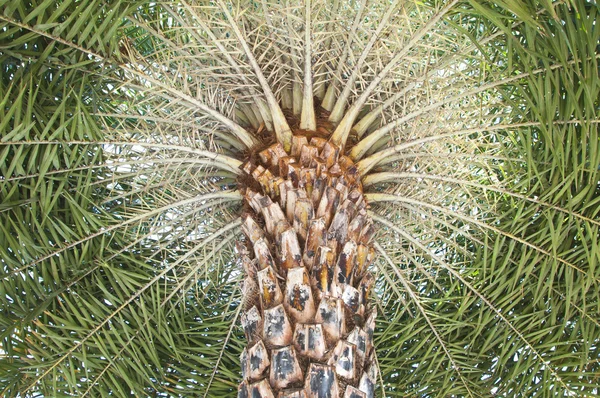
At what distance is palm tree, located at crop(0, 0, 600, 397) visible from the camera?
2.92m

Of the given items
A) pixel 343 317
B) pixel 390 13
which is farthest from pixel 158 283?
pixel 390 13

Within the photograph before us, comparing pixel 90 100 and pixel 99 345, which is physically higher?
pixel 90 100

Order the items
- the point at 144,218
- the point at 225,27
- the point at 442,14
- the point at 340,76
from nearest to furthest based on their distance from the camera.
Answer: the point at 442,14
the point at 225,27
the point at 340,76
the point at 144,218

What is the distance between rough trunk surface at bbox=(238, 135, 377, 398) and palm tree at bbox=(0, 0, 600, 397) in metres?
0.01

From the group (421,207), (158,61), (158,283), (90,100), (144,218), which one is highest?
(158,61)

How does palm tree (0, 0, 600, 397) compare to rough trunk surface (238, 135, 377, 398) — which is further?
palm tree (0, 0, 600, 397)

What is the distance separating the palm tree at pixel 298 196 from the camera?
292 cm

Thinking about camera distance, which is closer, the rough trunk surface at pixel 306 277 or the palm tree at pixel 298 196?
the rough trunk surface at pixel 306 277

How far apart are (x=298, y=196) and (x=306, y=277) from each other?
41cm

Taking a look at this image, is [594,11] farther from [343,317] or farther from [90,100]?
[90,100]

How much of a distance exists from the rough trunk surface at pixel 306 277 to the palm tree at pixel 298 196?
0.03ft

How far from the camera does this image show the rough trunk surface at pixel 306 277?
2656 mm

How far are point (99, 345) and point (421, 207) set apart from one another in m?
1.75

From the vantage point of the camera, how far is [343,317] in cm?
281
